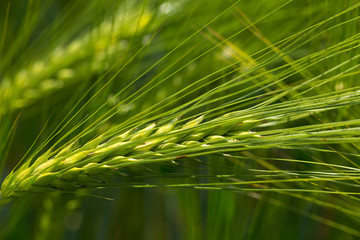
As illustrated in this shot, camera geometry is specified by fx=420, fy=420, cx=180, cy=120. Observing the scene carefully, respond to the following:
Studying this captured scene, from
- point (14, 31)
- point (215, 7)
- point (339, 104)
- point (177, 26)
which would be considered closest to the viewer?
point (339, 104)

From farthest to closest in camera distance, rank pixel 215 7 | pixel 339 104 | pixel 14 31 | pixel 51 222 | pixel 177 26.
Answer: pixel 14 31 < pixel 51 222 < pixel 177 26 < pixel 215 7 < pixel 339 104

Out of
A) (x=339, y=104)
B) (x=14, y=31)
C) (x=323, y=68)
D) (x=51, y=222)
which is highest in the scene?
(x=14, y=31)

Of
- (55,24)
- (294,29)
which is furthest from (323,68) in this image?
(55,24)

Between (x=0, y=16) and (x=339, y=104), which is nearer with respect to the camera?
(x=339, y=104)

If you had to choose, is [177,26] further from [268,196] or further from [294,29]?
[268,196]

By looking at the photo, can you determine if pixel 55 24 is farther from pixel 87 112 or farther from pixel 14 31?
pixel 14 31

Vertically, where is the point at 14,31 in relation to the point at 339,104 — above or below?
above

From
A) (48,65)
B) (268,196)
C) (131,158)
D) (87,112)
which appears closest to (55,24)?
(48,65)
